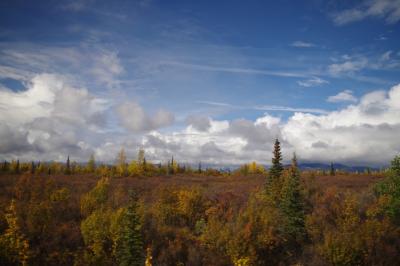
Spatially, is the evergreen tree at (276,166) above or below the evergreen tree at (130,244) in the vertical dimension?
above

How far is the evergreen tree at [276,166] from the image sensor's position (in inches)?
1421

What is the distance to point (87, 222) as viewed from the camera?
20.2m

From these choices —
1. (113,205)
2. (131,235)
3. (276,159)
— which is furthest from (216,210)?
(276,159)

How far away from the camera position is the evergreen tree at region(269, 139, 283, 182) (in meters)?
36.1

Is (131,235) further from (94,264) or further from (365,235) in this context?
(365,235)

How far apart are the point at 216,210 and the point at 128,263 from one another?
479 inches

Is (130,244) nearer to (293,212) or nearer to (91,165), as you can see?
(293,212)

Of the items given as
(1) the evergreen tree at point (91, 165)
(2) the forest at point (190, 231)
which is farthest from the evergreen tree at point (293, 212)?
(1) the evergreen tree at point (91, 165)

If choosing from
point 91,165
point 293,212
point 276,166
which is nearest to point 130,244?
point 293,212

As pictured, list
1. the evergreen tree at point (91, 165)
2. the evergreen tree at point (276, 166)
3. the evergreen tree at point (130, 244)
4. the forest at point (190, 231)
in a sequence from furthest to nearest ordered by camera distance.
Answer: the evergreen tree at point (91, 165)
the evergreen tree at point (276, 166)
the forest at point (190, 231)
the evergreen tree at point (130, 244)

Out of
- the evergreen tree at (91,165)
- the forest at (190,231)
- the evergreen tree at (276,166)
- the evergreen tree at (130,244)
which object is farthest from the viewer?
the evergreen tree at (91,165)

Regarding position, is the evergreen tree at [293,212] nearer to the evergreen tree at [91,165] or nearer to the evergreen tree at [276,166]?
the evergreen tree at [276,166]

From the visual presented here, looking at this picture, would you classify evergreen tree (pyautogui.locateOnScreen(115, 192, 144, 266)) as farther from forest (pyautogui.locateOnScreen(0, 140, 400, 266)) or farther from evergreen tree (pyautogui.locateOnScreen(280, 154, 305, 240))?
evergreen tree (pyautogui.locateOnScreen(280, 154, 305, 240))

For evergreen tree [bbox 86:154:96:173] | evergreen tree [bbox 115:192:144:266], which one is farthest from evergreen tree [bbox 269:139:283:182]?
evergreen tree [bbox 86:154:96:173]
